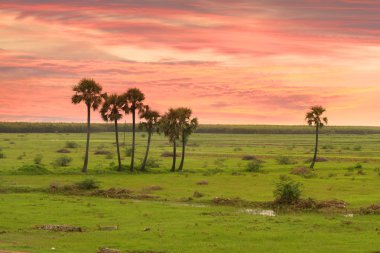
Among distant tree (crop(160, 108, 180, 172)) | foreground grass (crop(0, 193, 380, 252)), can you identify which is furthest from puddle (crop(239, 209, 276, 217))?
distant tree (crop(160, 108, 180, 172))

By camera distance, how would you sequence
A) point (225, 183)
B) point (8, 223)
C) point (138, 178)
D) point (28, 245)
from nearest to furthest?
1. point (28, 245)
2. point (8, 223)
3. point (225, 183)
4. point (138, 178)

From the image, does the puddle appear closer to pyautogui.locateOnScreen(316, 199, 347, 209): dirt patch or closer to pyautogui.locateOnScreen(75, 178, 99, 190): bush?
pyautogui.locateOnScreen(316, 199, 347, 209): dirt patch

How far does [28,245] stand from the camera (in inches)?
1242

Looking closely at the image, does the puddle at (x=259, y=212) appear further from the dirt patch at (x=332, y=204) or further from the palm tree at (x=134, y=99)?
the palm tree at (x=134, y=99)

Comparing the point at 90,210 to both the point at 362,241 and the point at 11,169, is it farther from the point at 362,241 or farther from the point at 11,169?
the point at 11,169

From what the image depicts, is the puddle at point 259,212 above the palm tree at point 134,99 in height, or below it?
below

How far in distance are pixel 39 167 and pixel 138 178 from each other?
13.0 meters

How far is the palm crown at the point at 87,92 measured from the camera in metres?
81.1

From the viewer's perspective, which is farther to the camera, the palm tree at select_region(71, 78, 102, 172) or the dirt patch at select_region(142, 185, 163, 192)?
the palm tree at select_region(71, 78, 102, 172)

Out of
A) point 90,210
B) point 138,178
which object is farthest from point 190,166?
point 90,210

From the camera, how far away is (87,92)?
268ft

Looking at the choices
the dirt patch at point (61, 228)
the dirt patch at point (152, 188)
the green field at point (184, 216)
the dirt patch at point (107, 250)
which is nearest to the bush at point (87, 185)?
the green field at point (184, 216)

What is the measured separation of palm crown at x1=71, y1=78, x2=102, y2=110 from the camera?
266 ft

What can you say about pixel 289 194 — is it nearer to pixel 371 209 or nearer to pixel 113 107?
pixel 371 209
